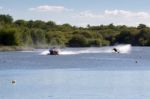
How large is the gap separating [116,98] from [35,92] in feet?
20.6

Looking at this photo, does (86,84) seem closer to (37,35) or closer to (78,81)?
(78,81)

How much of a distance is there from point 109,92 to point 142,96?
301 centimetres

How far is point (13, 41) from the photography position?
164 metres

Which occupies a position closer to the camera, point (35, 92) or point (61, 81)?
point (35, 92)

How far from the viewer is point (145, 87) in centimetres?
4191

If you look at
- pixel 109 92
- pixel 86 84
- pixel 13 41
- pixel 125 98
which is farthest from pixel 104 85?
pixel 13 41

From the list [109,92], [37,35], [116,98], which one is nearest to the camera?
[116,98]

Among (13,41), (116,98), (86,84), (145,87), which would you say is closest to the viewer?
(116,98)

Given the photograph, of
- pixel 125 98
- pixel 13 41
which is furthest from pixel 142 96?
pixel 13 41

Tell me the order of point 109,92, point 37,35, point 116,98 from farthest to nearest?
point 37,35 → point 109,92 → point 116,98

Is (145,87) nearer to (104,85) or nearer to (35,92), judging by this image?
(104,85)

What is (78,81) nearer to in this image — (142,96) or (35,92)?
(35,92)

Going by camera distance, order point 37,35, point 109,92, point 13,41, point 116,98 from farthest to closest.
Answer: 1. point 37,35
2. point 13,41
3. point 109,92
4. point 116,98

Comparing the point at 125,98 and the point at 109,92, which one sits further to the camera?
the point at 109,92
